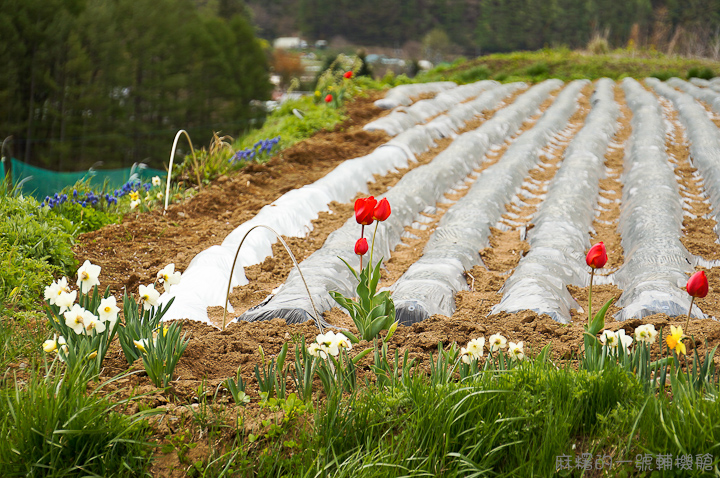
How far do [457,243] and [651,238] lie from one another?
1204mm

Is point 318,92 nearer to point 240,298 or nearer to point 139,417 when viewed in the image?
point 240,298

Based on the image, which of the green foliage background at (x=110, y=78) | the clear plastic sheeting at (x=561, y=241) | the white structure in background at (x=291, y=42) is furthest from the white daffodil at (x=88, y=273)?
the white structure in background at (x=291, y=42)

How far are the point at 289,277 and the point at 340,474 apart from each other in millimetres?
1667

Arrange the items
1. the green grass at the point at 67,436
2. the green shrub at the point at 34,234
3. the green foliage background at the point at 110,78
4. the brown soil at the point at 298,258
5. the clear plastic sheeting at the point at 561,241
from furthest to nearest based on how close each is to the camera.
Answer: the green foliage background at the point at 110,78 → the green shrub at the point at 34,234 → the clear plastic sheeting at the point at 561,241 → the brown soil at the point at 298,258 → the green grass at the point at 67,436

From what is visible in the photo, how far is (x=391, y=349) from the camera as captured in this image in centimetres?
236

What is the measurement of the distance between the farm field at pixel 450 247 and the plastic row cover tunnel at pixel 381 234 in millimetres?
16

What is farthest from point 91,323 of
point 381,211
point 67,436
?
point 381,211

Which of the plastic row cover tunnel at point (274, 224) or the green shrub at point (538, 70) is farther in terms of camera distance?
the green shrub at point (538, 70)

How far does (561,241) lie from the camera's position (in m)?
3.54

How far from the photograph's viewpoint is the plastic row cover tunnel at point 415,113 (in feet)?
22.8

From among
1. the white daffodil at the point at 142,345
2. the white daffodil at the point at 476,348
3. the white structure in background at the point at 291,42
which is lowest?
the white structure in background at the point at 291,42

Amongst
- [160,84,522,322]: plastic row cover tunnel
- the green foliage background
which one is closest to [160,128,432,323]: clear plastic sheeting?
[160,84,522,322]: plastic row cover tunnel

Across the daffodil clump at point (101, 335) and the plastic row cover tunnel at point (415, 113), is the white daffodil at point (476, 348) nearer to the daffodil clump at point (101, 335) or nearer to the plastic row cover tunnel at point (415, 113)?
the daffodil clump at point (101, 335)

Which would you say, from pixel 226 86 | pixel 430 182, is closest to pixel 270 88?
pixel 226 86
